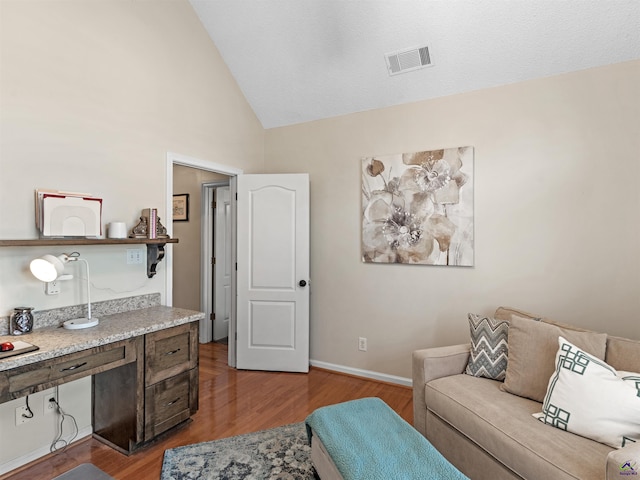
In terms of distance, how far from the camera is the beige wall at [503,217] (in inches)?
94.3

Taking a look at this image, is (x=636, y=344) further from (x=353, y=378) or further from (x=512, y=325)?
(x=353, y=378)

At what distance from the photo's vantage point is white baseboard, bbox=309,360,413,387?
3.18 metres

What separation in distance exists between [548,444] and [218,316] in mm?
3824

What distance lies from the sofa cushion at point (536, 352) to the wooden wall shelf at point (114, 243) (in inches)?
99.9

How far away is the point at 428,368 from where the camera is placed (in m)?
2.18

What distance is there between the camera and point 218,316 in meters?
4.50

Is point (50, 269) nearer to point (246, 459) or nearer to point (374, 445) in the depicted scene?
point (246, 459)

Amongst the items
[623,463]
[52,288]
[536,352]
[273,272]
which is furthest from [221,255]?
[623,463]

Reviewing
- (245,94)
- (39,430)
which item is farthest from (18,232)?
(245,94)

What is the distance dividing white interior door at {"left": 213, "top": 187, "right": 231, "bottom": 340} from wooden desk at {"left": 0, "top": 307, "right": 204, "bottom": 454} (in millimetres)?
1782

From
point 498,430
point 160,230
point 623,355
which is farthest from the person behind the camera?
point 160,230

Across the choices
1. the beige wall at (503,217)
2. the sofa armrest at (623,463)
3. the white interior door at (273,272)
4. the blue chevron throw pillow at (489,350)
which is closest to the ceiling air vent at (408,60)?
the beige wall at (503,217)

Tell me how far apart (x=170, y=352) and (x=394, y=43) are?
9.50ft

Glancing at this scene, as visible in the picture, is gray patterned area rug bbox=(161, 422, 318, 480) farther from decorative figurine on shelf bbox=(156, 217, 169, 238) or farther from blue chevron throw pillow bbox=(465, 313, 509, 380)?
decorative figurine on shelf bbox=(156, 217, 169, 238)
